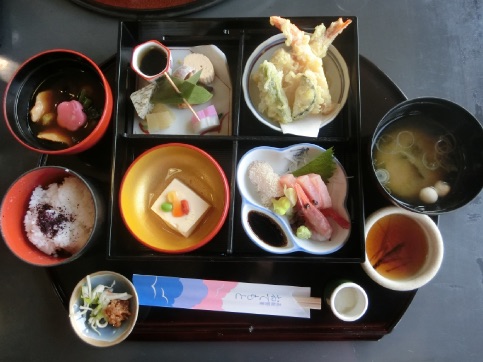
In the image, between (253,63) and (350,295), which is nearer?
(350,295)

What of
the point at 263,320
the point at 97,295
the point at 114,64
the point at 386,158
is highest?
the point at 114,64

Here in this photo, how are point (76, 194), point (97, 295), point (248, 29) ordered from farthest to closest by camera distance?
1. point (248, 29)
2. point (76, 194)
3. point (97, 295)

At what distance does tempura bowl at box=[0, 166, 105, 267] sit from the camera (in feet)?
4.91

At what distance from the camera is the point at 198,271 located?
164cm

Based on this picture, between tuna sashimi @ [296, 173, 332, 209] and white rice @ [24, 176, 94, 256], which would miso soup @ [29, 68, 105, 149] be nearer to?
white rice @ [24, 176, 94, 256]

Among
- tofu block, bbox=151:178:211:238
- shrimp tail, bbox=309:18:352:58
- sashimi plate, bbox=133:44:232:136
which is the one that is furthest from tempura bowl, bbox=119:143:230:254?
shrimp tail, bbox=309:18:352:58

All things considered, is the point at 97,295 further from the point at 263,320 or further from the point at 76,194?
the point at 263,320

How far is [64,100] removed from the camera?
5.62ft

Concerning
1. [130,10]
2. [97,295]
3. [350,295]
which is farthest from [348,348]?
[130,10]

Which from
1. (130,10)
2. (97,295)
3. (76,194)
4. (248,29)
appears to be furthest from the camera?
(130,10)

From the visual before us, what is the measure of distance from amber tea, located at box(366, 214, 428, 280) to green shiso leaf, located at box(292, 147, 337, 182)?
28cm

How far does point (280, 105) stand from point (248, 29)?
15.2 inches

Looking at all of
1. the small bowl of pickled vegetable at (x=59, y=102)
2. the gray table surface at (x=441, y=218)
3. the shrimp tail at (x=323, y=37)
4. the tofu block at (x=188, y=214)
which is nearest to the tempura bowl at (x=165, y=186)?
the tofu block at (x=188, y=214)

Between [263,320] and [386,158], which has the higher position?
[386,158]
